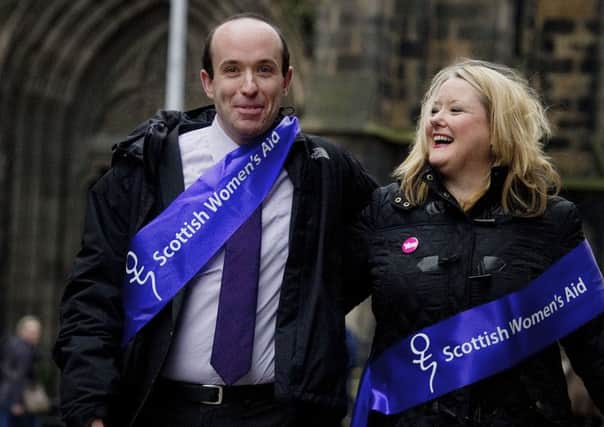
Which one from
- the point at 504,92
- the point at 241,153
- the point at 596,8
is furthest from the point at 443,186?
the point at 596,8

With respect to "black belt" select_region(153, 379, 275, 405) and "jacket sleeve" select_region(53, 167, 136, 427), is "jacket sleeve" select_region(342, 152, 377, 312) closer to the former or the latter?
"black belt" select_region(153, 379, 275, 405)

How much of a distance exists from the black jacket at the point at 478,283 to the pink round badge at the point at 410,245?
0.01 metres

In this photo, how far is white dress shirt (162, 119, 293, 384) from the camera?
397 cm

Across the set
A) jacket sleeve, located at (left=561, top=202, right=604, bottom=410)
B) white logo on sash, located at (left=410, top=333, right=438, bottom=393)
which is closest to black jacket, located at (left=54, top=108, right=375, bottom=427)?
white logo on sash, located at (left=410, top=333, right=438, bottom=393)

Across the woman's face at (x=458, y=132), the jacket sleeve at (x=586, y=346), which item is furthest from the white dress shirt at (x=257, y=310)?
the jacket sleeve at (x=586, y=346)

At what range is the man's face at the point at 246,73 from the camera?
4.00 meters

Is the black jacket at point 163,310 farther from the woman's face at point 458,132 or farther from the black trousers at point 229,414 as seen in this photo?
the woman's face at point 458,132

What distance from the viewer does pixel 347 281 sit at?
4.18m

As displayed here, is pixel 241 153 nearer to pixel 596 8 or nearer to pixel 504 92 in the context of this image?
pixel 504 92

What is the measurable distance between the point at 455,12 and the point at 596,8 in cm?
187

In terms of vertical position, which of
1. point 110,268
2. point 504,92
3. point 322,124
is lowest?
point 322,124

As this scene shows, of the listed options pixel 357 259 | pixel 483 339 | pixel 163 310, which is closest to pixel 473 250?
pixel 483 339

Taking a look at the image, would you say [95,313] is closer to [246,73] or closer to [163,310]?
[163,310]

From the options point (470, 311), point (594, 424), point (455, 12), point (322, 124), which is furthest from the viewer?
point (455, 12)
